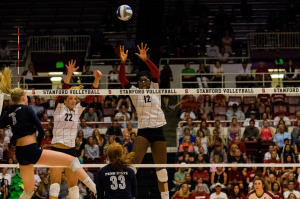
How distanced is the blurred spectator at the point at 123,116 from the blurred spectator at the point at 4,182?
13.8 feet

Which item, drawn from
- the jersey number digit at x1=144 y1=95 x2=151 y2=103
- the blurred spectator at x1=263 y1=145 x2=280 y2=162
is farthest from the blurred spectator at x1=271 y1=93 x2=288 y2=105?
the jersey number digit at x1=144 y1=95 x2=151 y2=103

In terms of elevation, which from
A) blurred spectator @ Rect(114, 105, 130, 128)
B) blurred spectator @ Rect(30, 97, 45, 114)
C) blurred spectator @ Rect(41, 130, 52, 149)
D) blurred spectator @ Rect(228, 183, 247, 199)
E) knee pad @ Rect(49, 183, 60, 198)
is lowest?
blurred spectator @ Rect(228, 183, 247, 199)

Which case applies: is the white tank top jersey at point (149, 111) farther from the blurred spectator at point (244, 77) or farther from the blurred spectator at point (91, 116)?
the blurred spectator at point (244, 77)

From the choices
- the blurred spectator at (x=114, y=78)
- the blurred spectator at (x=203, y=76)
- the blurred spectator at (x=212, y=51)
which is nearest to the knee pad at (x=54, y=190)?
the blurred spectator at (x=203, y=76)

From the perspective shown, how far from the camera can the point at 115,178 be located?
28.3 ft

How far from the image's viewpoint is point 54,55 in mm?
27562

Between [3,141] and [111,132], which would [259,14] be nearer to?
[111,132]

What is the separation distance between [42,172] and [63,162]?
28.3 ft

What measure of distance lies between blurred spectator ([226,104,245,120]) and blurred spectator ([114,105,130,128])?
3510 millimetres

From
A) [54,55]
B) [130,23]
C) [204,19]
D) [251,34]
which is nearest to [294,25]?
[251,34]

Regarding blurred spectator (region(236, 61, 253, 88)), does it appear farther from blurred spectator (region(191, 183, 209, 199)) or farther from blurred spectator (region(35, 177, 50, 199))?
blurred spectator (region(35, 177, 50, 199))

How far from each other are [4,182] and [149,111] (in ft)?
24.8

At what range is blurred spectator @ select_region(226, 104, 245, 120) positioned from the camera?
70.1 feet

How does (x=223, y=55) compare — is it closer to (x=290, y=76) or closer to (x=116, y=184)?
(x=290, y=76)
